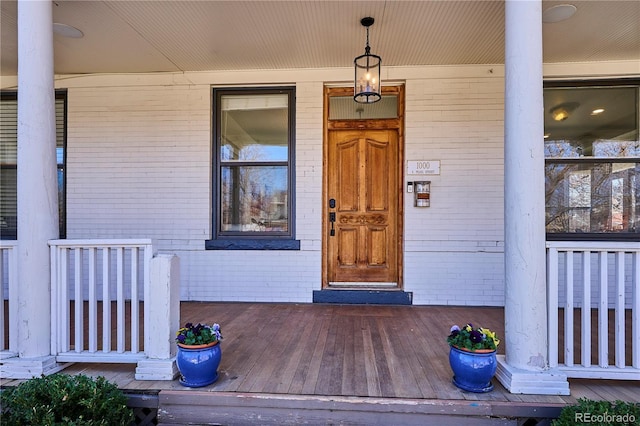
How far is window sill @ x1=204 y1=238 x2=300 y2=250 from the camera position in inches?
166

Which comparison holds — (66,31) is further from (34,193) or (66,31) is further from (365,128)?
(365,128)

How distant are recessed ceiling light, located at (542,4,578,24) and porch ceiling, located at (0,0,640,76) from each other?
0.06 metres

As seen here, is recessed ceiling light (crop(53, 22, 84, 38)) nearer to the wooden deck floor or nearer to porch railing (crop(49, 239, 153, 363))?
porch railing (crop(49, 239, 153, 363))

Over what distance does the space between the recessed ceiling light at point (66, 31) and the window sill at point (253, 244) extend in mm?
2482

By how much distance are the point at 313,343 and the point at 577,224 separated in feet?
11.1

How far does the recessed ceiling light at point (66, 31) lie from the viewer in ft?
10.9

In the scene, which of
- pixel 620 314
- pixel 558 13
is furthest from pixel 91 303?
pixel 558 13

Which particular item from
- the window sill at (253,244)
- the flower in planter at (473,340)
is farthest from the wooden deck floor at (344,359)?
the window sill at (253,244)

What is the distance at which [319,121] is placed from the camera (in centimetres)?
420

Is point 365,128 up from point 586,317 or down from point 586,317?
up

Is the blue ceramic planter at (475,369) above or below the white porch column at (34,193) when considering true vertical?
below

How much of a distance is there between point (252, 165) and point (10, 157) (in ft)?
10.3

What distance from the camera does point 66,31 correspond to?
341 cm

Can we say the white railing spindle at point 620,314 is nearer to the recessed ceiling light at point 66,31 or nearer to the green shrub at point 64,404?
the green shrub at point 64,404
